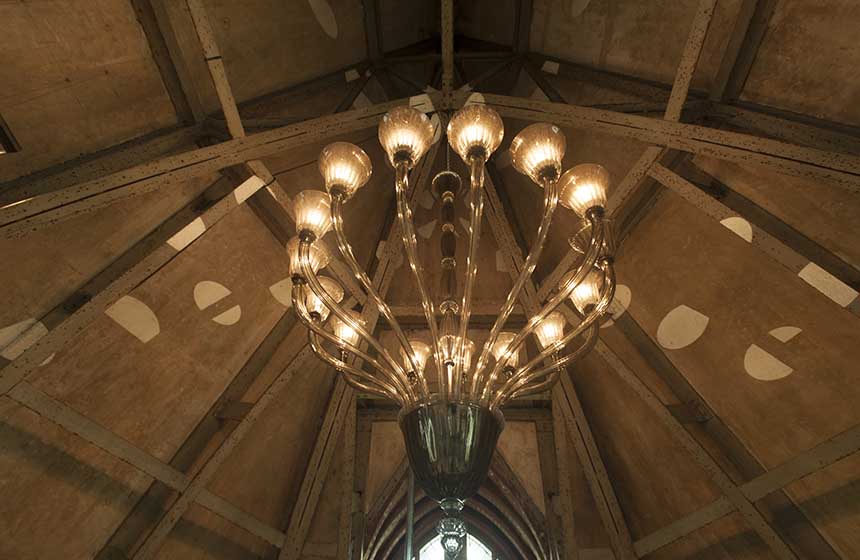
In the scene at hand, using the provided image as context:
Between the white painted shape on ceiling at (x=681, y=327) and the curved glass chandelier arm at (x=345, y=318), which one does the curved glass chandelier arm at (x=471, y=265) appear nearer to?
the curved glass chandelier arm at (x=345, y=318)

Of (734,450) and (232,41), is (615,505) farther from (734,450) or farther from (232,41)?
(232,41)

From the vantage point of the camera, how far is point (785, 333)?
3.38m

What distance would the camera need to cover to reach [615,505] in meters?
4.86

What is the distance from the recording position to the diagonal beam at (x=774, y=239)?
2.86 meters

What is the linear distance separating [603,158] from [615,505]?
3.64 meters

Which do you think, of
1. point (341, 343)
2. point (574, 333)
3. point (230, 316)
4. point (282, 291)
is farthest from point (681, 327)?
point (230, 316)

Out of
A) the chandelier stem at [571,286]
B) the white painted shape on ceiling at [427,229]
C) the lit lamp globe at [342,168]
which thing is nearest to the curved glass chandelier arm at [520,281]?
the chandelier stem at [571,286]

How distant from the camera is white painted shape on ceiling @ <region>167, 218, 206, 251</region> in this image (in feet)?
11.0

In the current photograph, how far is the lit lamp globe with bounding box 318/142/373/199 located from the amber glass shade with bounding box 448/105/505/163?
24.1 inches

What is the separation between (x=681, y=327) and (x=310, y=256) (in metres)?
3.32

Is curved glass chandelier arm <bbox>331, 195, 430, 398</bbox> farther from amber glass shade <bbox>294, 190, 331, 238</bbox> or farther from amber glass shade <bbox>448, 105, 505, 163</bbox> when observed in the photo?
amber glass shade <bbox>448, 105, 505, 163</bbox>

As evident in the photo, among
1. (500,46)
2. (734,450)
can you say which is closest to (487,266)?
(500,46)

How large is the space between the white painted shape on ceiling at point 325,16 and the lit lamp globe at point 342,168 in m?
2.08

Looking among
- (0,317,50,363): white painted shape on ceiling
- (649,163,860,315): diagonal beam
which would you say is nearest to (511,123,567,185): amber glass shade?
(649,163,860,315): diagonal beam
